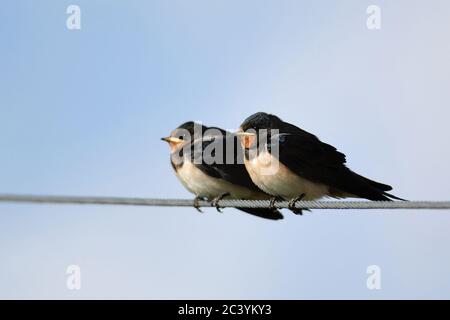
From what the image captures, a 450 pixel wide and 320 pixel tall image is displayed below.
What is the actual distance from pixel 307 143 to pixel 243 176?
27.2 inches

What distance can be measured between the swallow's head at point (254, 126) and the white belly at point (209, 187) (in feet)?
1.65

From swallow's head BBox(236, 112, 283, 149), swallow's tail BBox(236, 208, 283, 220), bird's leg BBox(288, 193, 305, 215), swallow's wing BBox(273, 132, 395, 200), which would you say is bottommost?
bird's leg BBox(288, 193, 305, 215)

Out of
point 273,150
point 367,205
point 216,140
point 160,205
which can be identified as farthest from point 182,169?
point 367,205

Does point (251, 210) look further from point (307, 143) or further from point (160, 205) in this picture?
point (160, 205)

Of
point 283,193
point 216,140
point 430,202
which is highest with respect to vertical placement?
point 216,140

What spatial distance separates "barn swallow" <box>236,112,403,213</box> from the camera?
→ 7.49 meters

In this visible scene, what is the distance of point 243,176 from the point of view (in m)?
8.12

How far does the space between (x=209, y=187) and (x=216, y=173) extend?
12 cm

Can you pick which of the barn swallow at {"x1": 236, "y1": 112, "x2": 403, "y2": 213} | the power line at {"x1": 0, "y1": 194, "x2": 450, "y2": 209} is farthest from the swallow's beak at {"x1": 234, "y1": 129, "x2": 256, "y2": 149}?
the power line at {"x1": 0, "y1": 194, "x2": 450, "y2": 209}

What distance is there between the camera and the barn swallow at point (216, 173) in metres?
8.13

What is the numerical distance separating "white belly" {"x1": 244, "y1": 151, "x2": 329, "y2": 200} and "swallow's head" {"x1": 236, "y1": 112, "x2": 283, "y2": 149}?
15 centimetres

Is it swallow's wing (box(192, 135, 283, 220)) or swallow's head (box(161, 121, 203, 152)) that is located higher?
swallow's head (box(161, 121, 203, 152))

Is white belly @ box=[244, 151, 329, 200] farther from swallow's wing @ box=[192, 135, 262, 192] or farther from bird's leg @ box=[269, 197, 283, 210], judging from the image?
swallow's wing @ box=[192, 135, 262, 192]

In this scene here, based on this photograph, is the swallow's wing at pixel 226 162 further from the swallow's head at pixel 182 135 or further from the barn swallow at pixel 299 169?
the barn swallow at pixel 299 169
